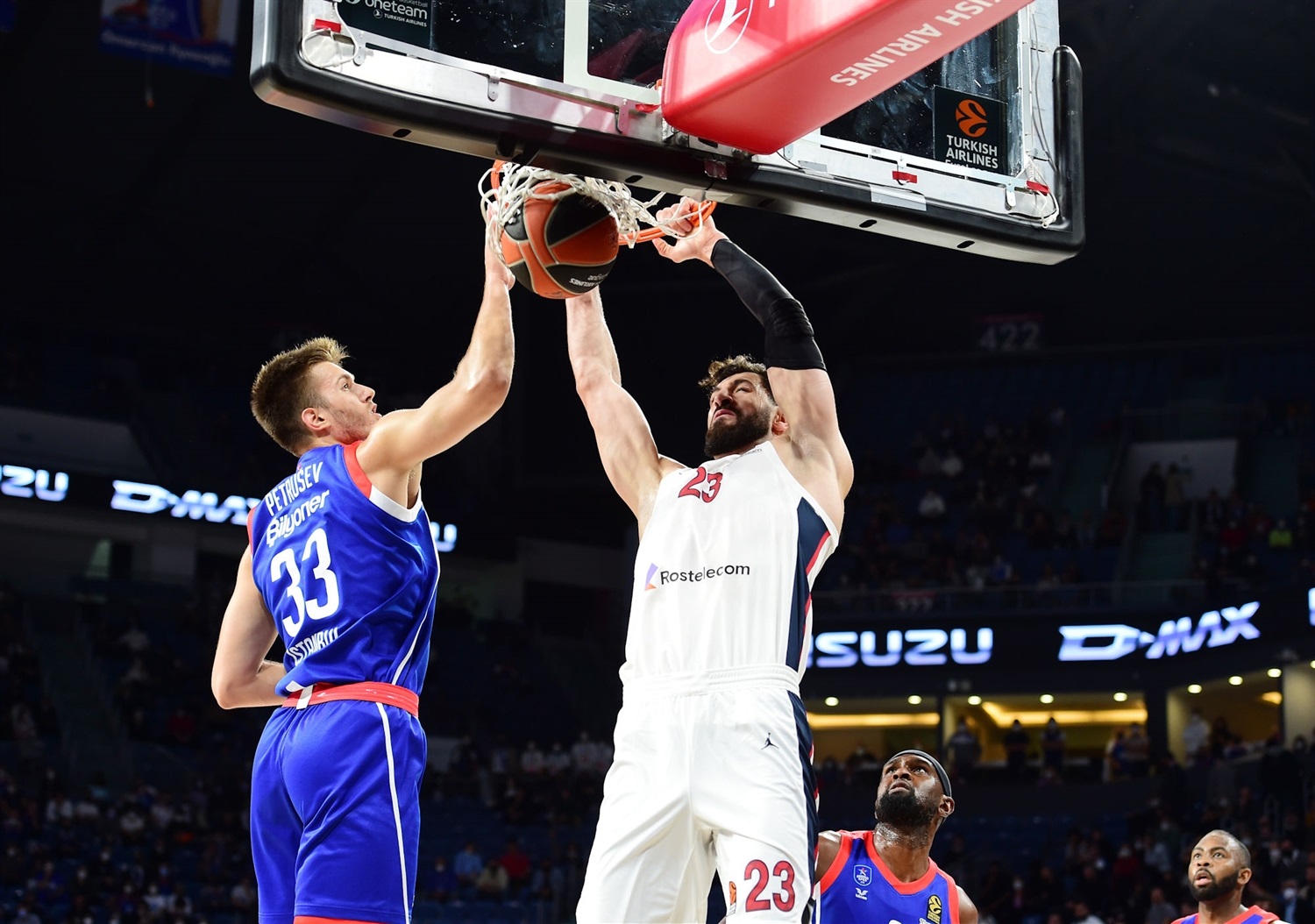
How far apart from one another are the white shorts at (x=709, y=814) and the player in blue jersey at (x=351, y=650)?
56 cm

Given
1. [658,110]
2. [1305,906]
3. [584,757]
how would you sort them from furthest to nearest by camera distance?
[584,757] → [1305,906] → [658,110]

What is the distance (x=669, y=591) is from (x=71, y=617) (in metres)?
22.0

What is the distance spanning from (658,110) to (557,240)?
1.51 feet

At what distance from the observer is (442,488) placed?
29.5m

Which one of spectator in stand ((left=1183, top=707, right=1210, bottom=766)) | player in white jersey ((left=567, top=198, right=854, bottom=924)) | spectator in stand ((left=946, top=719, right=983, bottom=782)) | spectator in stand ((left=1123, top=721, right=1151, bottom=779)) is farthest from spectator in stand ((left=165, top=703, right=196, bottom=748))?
player in white jersey ((left=567, top=198, right=854, bottom=924))

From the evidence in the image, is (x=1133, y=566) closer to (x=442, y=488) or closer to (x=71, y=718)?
(x=442, y=488)

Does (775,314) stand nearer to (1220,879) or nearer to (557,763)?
(1220,879)

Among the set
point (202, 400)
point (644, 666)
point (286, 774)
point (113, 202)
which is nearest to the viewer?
point (286, 774)

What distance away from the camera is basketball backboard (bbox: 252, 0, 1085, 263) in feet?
12.5

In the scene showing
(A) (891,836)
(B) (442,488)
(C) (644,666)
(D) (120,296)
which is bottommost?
(A) (891,836)

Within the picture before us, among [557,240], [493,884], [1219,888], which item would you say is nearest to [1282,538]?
[493,884]

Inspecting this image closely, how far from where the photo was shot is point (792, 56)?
4008mm

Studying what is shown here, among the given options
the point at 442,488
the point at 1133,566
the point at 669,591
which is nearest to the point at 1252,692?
the point at 1133,566

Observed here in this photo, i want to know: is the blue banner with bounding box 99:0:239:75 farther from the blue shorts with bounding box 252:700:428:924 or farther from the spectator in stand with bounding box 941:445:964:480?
the blue shorts with bounding box 252:700:428:924
